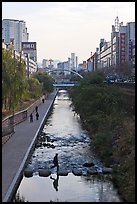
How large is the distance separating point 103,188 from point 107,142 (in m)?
5.29

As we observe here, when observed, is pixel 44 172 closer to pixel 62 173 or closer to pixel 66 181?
pixel 62 173

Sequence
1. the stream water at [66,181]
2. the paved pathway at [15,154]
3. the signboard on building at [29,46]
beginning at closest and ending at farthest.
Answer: the paved pathway at [15,154] < the stream water at [66,181] < the signboard on building at [29,46]

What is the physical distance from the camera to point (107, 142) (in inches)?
802

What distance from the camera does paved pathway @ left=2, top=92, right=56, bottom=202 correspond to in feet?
43.2

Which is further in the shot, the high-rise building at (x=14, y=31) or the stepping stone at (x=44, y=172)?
the high-rise building at (x=14, y=31)

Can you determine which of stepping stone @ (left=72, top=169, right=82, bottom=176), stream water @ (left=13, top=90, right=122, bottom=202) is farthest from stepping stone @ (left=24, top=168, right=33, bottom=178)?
stepping stone @ (left=72, top=169, right=82, bottom=176)

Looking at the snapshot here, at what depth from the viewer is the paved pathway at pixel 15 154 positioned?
13.2m

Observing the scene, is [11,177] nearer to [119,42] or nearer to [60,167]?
[60,167]

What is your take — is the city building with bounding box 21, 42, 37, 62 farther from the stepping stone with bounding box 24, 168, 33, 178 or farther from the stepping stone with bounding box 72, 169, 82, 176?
the stepping stone with bounding box 24, 168, 33, 178

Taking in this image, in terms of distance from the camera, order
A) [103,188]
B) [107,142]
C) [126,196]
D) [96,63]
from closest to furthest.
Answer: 1. [126,196]
2. [103,188]
3. [107,142]
4. [96,63]

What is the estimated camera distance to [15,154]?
18828mm

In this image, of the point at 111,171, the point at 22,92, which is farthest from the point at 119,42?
the point at 111,171

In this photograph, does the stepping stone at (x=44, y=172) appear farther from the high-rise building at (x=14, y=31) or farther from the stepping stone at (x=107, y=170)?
the high-rise building at (x=14, y=31)

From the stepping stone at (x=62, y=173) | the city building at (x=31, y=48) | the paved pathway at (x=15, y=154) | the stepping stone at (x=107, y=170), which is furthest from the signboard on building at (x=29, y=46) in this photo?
the stepping stone at (x=62, y=173)
